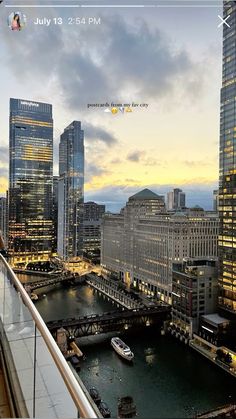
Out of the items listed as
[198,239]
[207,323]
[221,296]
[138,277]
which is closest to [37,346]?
[207,323]

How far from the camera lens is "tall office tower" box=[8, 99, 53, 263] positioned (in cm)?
3200

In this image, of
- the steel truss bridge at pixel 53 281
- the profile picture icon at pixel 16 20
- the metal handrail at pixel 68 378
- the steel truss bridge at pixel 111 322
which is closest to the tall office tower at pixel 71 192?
the steel truss bridge at pixel 53 281

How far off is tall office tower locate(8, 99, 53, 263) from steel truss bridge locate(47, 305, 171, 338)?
1962 centimetres

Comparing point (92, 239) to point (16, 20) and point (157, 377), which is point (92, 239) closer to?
point (157, 377)

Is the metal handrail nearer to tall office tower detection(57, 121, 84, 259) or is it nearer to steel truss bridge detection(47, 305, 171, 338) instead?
steel truss bridge detection(47, 305, 171, 338)

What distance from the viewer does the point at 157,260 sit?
17.5m

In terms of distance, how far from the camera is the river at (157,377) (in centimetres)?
723

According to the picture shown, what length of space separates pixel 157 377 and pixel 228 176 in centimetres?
685

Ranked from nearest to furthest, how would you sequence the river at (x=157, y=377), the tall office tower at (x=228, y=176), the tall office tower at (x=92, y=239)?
the river at (x=157, y=377) < the tall office tower at (x=228, y=176) < the tall office tower at (x=92, y=239)

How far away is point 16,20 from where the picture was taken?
255 centimetres

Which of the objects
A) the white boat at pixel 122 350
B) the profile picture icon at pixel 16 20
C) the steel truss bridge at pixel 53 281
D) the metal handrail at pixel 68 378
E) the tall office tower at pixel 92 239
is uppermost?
the profile picture icon at pixel 16 20

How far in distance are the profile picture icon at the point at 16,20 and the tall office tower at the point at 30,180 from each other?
28855 millimetres

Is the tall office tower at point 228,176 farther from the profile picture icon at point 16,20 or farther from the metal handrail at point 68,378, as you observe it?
the metal handrail at point 68,378

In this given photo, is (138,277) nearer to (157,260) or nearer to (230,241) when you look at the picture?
(157,260)
